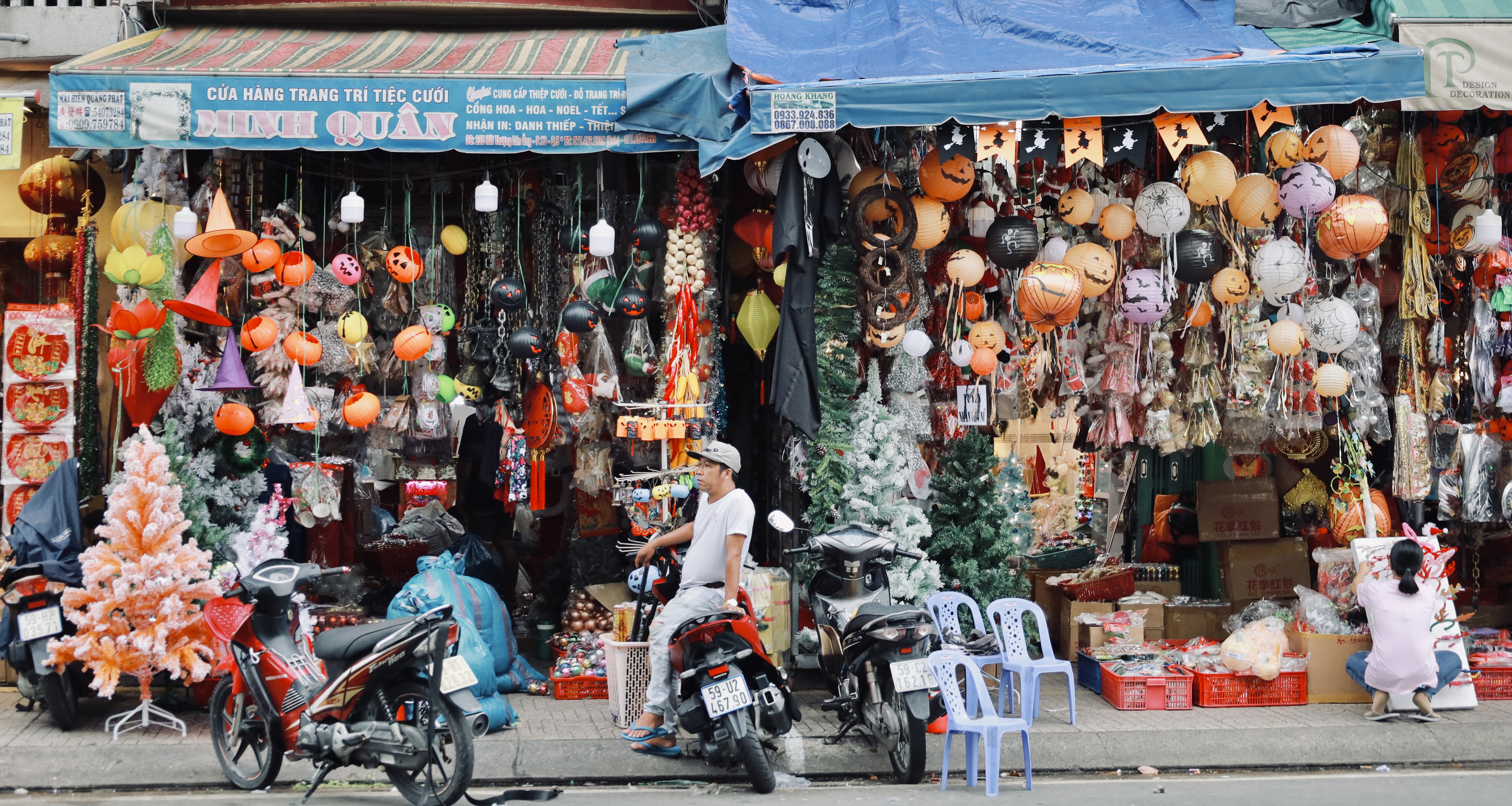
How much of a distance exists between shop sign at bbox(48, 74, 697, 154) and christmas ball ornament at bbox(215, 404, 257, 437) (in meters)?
1.46

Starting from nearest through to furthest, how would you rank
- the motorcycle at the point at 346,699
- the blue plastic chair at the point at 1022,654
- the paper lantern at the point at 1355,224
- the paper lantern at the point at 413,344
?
the motorcycle at the point at 346,699 < the blue plastic chair at the point at 1022,654 < the paper lantern at the point at 1355,224 < the paper lantern at the point at 413,344

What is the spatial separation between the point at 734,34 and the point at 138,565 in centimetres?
440

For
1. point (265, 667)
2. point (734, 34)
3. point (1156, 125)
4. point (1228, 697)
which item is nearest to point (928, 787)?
point (1228, 697)

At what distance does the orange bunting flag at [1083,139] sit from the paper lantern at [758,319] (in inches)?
79.1

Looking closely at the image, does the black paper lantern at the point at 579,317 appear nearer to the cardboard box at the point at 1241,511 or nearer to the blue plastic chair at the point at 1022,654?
the blue plastic chair at the point at 1022,654

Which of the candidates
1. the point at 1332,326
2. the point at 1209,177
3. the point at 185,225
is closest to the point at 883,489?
the point at 1209,177

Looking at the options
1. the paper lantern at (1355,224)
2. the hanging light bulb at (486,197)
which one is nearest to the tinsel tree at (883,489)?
the hanging light bulb at (486,197)

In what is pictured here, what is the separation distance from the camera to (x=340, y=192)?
8336 mm

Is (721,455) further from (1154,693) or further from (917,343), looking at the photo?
(1154,693)

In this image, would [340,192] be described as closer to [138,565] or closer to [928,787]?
[138,565]

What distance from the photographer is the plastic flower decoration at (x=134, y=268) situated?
7.24 m

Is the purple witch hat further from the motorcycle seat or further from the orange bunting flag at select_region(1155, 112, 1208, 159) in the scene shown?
the orange bunting flag at select_region(1155, 112, 1208, 159)

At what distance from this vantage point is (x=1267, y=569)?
31.4 feet

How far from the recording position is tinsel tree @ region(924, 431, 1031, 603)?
26.1ft
